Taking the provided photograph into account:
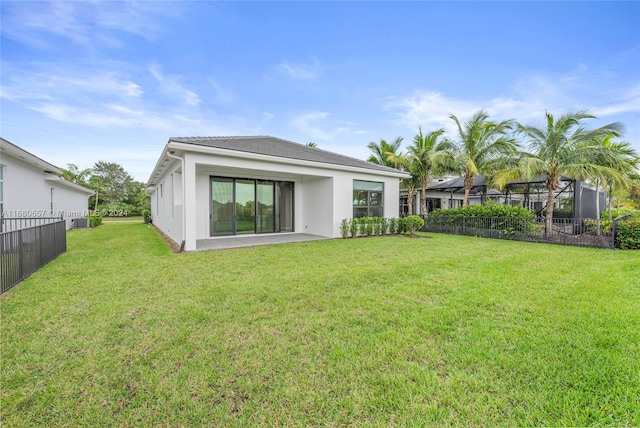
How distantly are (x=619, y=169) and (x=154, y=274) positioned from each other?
18311mm

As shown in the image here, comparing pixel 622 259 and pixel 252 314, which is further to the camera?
pixel 622 259

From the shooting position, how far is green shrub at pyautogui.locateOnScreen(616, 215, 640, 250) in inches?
363

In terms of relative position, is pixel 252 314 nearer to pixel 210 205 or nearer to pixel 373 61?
pixel 210 205

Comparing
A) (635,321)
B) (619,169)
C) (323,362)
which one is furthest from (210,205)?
(619,169)

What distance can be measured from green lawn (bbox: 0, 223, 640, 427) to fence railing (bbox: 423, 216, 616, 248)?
633 cm

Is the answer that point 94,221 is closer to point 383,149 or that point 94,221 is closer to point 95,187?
point 383,149

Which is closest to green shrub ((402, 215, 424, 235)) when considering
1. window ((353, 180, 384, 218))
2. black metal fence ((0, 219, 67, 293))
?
window ((353, 180, 384, 218))

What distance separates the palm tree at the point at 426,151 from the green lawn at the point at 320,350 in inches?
488

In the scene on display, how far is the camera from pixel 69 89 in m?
11.7

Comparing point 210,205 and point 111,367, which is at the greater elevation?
point 210,205

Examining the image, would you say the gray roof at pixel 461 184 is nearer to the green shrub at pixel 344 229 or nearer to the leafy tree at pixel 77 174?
the green shrub at pixel 344 229

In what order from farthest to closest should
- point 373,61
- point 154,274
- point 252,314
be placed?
point 373,61 < point 154,274 < point 252,314

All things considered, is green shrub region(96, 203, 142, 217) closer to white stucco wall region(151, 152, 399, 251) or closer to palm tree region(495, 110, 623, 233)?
white stucco wall region(151, 152, 399, 251)

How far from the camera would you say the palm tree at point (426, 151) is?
16953 mm
